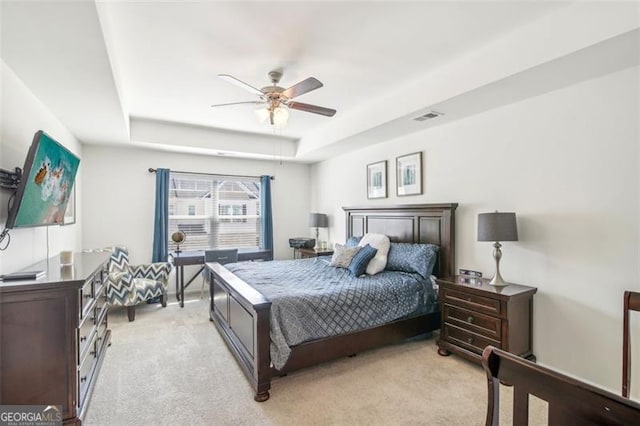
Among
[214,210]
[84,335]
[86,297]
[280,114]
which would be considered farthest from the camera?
[214,210]

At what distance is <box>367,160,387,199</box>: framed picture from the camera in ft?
14.5

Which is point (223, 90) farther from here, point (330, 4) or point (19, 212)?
point (19, 212)

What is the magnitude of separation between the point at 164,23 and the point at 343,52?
134cm

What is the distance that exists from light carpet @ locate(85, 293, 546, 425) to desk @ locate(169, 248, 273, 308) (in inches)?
59.3

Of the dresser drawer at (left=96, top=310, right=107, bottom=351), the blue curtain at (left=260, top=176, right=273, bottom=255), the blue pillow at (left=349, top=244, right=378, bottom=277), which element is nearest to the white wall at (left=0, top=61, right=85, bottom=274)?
the dresser drawer at (left=96, top=310, right=107, bottom=351)

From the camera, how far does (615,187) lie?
2248mm

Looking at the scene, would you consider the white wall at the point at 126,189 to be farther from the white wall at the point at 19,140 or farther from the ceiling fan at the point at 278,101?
the ceiling fan at the point at 278,101

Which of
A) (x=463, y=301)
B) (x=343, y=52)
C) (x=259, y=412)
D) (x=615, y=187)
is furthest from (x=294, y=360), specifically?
(x=615, y=187)

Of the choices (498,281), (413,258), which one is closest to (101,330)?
(413,258)

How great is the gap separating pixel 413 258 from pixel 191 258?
3.31 m

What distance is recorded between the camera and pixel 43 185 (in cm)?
220

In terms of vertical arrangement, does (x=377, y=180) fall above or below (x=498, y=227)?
above

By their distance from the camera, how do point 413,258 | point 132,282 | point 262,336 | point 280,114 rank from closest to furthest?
1. point 262,336
2. point 280,114
3. point 413,258
4. point 132,282

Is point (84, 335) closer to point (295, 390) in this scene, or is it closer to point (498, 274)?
point (295, 390)
